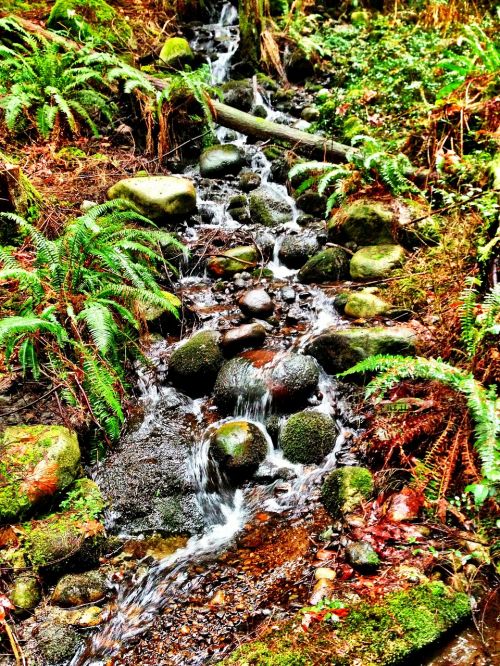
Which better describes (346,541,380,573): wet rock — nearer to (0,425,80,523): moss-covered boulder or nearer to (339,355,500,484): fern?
(339,355,500,484): fern

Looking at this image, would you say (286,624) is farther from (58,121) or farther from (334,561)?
(58,121)

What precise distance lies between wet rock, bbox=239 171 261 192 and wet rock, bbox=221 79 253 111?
238cm

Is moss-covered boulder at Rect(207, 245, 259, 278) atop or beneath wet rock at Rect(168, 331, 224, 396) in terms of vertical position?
atop

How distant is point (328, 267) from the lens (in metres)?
5.46

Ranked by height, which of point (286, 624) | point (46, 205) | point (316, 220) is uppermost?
point (46, 205)

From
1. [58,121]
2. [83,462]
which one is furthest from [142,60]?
[83,462]

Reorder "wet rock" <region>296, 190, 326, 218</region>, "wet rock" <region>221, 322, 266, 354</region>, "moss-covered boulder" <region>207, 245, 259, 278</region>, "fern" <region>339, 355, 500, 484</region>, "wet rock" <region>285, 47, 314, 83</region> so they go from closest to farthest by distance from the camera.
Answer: "fern" <region>339, 355, 500, 484</region>
"wet rock" <region>221, 322, 266, 354</region>
"moss-covered boulder" <region>207, 245, 259, 278</region>
"wet rock" <region>296, 190, 326, 218</region>
"wet rock" <region>285, 47, 314, 83</region>

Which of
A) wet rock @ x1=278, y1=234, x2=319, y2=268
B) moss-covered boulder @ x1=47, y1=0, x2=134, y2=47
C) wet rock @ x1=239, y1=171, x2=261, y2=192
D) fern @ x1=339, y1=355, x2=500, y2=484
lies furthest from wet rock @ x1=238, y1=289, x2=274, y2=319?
moss-covered boulder @ x1=47, y1=0, x2=134, y2=47

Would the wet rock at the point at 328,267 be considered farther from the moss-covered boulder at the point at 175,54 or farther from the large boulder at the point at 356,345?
the moss-covered boulder at the point at 175,54

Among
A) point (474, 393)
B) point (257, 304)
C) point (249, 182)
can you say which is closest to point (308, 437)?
point (474, 393)

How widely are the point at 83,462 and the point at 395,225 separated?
13.4 feet

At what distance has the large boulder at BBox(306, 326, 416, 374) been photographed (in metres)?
3.99

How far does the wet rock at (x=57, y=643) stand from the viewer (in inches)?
103

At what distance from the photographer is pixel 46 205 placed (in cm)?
522
